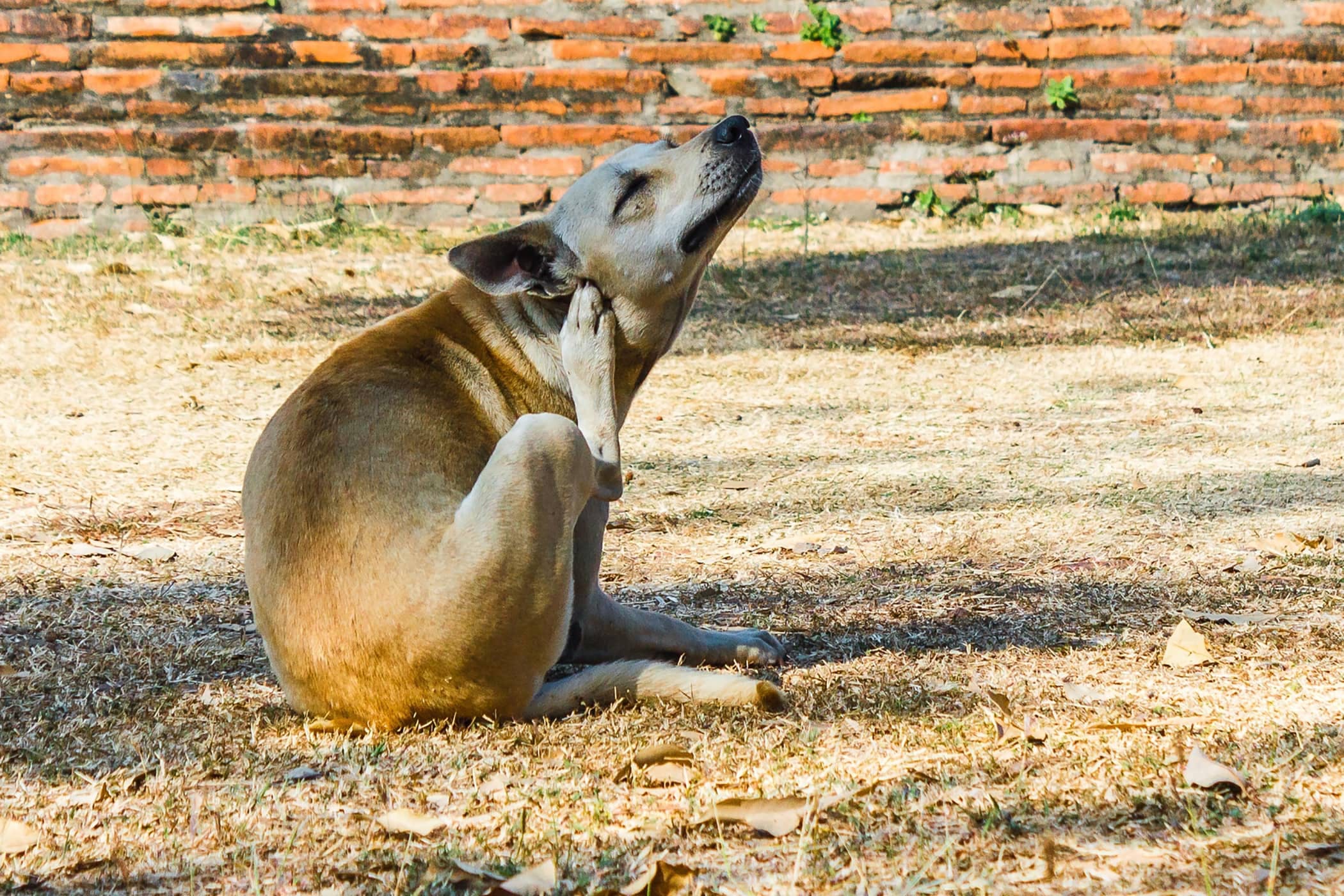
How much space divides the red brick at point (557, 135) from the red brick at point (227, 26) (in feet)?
5.43

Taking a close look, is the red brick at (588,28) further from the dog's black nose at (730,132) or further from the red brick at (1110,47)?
the dog's black nose at (730,132)

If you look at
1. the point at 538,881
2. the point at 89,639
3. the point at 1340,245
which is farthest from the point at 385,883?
the point at 1340,245

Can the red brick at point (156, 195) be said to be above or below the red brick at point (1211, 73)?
below

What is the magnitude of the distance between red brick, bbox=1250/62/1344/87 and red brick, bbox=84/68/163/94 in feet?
22.9

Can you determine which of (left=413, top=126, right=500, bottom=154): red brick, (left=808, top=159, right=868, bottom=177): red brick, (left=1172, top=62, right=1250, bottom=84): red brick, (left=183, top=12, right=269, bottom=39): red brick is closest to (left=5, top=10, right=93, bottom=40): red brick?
(left=183, top=12, right=269, bottom=39): red brick

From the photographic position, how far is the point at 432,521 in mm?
2842

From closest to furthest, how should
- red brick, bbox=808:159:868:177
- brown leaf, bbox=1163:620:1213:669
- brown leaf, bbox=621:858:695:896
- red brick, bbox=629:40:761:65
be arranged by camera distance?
1. brown leaf, bbox=621:858:695:896
2. brown leaf, bbox=1163:620:1213:669
3. red brick, bbox=629:40:761:65
4. red brick, bbox=808:159:868:177

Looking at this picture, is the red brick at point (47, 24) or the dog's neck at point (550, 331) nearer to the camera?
the dog's neck at point (550, 331)

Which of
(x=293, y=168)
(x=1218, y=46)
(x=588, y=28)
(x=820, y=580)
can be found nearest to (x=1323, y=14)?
(x=1218, y=46)

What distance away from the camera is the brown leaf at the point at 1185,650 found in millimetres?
3131

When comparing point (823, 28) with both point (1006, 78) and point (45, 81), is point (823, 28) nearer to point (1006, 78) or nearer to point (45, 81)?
point (1006, 78)

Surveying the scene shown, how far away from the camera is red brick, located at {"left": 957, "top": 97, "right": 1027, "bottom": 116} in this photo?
899cm

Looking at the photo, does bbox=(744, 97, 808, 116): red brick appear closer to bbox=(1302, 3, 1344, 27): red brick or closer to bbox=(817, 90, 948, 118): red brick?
bbox=(817, 90, 948, 118): red brick

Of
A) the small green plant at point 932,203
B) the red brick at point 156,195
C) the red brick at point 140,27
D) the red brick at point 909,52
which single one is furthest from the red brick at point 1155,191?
the red brick at point 140,27
